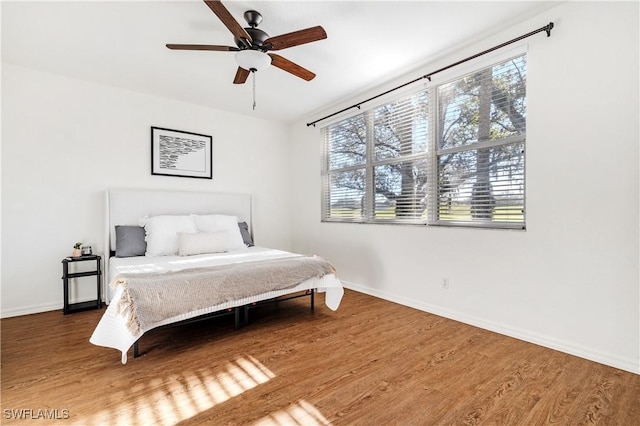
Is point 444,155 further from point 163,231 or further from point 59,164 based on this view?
point 59,164

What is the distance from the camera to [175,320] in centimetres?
228

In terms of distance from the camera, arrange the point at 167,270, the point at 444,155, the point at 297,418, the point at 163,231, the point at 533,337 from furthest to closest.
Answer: the point at 163,231
the point at 444,155
the point at 167,270
the point at 533,337
the point at 297,418

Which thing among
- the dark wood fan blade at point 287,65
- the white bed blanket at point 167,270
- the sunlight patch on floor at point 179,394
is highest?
the dark wood fan blade at point 287,65

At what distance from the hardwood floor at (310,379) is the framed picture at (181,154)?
2.11 meters

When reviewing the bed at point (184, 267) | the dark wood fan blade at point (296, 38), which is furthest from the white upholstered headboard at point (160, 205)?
the dark wood fan blade at point (296, 38)

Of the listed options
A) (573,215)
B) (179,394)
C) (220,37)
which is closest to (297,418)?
(179,394)

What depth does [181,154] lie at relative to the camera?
4.19 m

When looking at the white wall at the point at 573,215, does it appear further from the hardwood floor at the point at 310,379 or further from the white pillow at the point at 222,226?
the white pillow at the point at 222,226

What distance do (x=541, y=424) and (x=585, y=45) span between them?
249 centimetres

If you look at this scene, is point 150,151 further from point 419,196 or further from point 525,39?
point 525,39

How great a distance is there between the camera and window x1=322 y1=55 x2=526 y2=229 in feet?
8.73

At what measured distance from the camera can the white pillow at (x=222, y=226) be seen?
153 inches

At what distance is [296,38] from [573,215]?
2.39 m

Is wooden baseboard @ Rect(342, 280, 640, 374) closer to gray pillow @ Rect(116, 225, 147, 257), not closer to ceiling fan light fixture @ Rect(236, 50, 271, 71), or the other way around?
ceiling fan light fixture @ Rect(236, 50, 271, 71)
